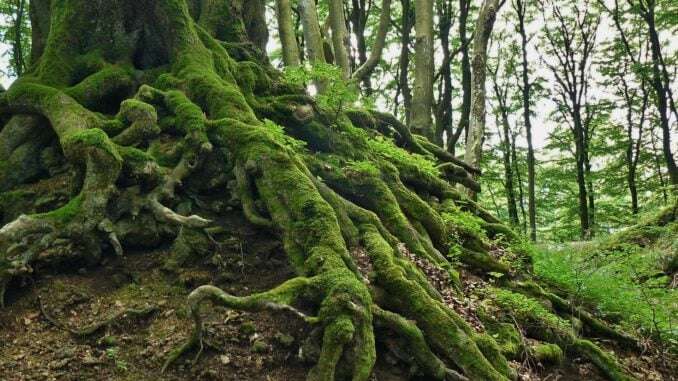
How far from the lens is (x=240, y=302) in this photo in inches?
145

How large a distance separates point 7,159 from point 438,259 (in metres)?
5.30

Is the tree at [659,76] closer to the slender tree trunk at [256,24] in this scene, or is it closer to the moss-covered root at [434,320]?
the slender tree trunk at [256,24]

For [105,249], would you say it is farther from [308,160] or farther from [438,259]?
[438,259]

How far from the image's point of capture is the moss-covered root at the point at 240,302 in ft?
11.7

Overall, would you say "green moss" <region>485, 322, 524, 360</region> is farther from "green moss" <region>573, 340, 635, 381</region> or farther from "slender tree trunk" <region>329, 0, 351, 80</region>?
"slender tree trunk" <region>329, 0, 351, 80</region>

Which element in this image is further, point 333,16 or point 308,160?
point 333,16

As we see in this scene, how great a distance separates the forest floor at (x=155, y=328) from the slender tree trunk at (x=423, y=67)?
792cm

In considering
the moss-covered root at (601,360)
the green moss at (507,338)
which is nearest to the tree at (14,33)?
the green moss at (507,338)

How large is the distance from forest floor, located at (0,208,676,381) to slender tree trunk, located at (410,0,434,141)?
792 cm

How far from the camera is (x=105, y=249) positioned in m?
5.11

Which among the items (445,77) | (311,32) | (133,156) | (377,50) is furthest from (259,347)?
(445,77)

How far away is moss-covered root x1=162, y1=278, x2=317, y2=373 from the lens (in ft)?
11.7

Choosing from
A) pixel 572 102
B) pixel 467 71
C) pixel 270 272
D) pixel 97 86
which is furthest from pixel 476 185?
pixel 572 102

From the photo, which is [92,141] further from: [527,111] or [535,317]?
[527,111]
